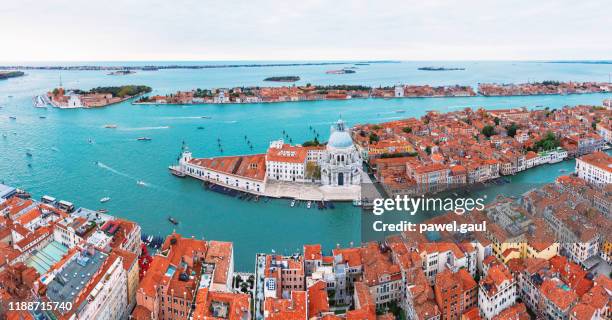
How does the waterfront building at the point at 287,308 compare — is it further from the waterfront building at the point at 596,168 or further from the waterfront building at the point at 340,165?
the waterfront building at the point at 596,168

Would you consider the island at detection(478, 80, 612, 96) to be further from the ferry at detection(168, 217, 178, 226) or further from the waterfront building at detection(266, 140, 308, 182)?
the ferry at detection(168, 217, 178, 226)

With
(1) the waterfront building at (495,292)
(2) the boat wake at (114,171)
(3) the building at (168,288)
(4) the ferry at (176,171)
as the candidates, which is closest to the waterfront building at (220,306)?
(3) the building at (168,288)

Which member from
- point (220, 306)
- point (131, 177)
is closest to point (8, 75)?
point (131, 177)

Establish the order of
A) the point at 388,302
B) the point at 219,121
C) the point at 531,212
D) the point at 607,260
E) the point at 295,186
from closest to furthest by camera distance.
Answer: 1. the point at 388,302
2. the point at 607,260
3. the point at 531,212
4. the point at 295,186
5. the point at 219,121

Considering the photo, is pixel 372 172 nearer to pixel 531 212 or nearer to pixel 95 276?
pixel 531 212

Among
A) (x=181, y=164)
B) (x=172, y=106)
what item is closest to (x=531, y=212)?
(x=181, y=164)

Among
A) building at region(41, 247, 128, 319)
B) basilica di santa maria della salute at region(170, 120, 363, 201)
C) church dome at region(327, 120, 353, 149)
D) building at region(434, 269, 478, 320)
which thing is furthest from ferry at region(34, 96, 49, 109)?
building at region(434, 269, 478, 320)
